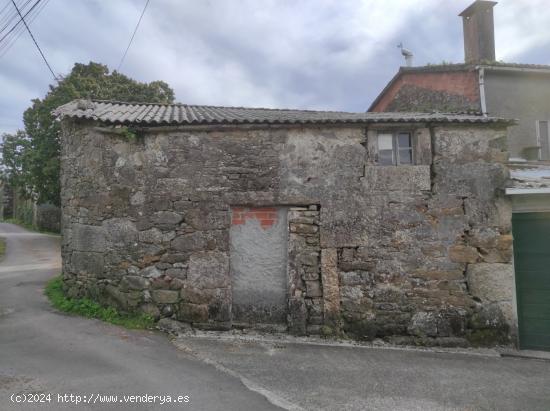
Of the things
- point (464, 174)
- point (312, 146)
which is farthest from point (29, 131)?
point (464, 174)

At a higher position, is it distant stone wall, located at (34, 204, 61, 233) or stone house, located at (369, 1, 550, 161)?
stone house, located at (369, 1, 550, 161)

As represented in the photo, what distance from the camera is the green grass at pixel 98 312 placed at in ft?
20.7

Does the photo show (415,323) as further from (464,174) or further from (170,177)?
(170,177)

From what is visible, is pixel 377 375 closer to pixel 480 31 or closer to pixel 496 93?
pixel 496 93

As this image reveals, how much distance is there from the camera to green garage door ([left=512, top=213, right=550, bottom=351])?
6.70m

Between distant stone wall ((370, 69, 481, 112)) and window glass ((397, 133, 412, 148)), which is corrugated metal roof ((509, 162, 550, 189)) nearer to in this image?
window glass ((397, 133, 412, 148))

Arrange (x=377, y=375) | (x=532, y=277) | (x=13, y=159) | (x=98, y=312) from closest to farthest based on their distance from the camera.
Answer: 1. (x=377, y=375)
2. (x=98, y=312)
3. (x=532, y=277)
4. (x=13, y=159)

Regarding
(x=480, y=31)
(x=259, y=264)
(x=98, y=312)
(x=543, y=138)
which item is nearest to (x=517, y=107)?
(x=543, y=138)

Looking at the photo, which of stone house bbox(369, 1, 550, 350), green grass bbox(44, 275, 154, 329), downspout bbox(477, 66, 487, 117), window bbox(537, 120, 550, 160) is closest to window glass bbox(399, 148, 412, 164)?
stone house bbox(369, 1, 550, 350)

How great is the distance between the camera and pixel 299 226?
6582mm

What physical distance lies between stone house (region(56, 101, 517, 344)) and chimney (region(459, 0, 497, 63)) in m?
7.85

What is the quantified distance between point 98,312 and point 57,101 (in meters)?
15.3

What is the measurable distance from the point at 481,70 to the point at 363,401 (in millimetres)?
10294

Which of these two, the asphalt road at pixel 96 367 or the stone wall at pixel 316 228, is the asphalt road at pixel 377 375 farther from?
the stone wall at pixel 316 228
